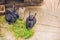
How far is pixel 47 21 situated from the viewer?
13.7 feet

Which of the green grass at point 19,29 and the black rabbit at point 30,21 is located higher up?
the black rabbit at point 30,21

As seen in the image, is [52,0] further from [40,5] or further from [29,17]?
[29,17]

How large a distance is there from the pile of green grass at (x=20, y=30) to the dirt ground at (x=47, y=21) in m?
0.08

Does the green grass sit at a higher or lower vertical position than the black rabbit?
lower

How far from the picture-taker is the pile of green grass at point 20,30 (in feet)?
12.6

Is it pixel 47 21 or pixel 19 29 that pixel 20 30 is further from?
pixel 47 21

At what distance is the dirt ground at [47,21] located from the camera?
390cm

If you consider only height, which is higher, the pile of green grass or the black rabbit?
the black rabbit

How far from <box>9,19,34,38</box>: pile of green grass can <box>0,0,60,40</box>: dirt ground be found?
8 centimetres

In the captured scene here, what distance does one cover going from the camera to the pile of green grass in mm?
3842

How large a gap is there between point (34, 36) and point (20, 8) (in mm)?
680

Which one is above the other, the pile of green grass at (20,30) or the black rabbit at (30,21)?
the black rabbit at (30,21)

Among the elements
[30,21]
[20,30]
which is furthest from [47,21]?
[20,30]

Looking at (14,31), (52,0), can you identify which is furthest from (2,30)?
(52,0)
